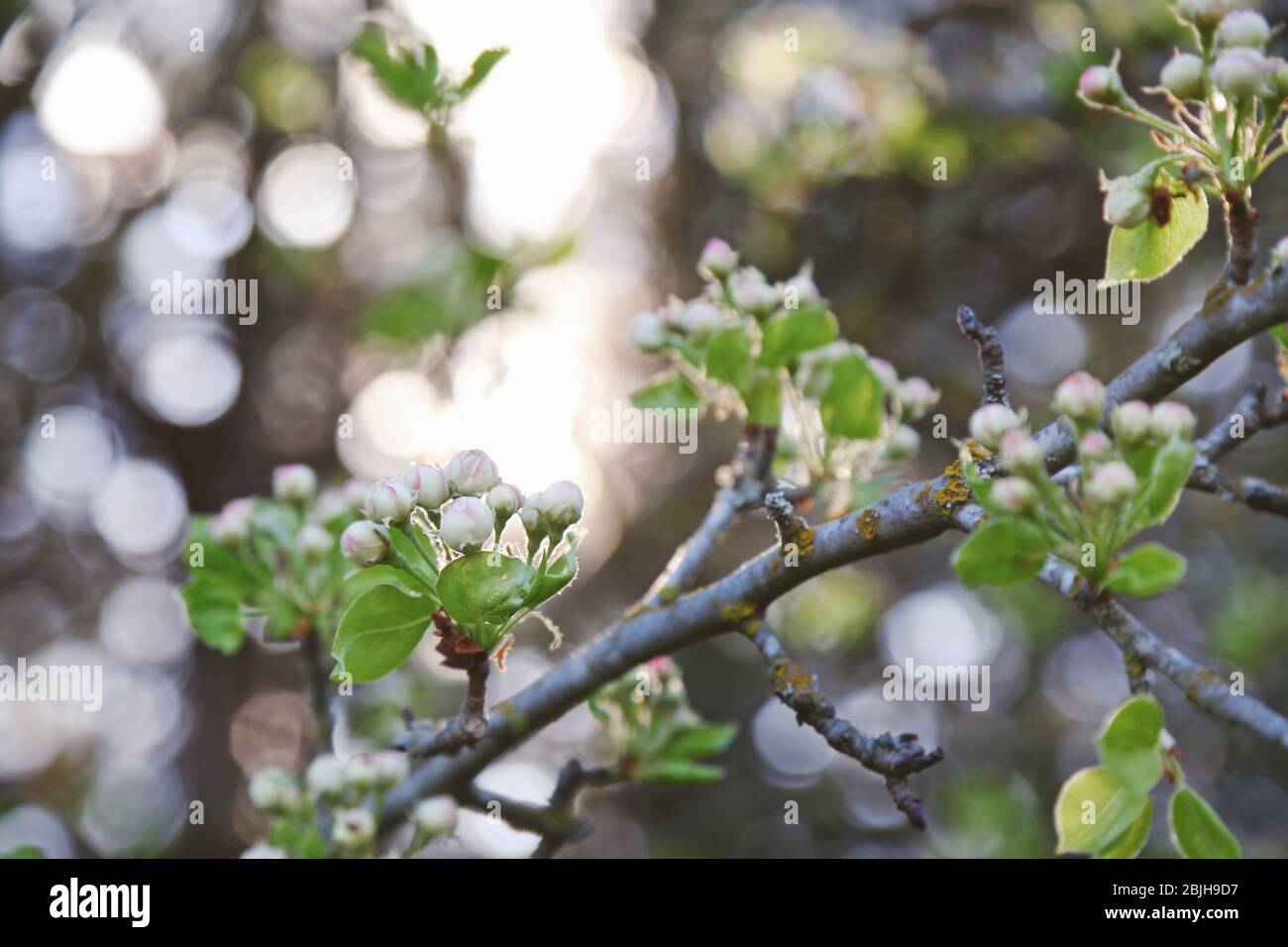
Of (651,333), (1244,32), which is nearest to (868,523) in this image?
(651,333)

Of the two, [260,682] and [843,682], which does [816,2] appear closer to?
[843,682]

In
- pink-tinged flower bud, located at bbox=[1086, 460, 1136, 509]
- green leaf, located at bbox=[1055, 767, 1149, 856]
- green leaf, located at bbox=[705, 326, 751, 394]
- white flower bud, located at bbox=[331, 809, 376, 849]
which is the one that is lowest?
green leaf, located at bbox=[1055, 767, 1149, 856]

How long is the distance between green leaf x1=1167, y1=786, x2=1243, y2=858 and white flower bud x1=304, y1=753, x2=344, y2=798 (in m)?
1.25

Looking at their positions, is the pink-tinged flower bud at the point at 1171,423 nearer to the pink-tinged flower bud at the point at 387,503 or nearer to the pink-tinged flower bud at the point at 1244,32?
the pink-tinged flower bud at the point at 1244,32

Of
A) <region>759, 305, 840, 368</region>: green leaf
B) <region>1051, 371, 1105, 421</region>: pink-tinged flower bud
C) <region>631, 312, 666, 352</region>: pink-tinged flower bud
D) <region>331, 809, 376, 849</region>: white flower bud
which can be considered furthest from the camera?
<region>631, 312, 666, 352</region>: pink-tinged flower bud

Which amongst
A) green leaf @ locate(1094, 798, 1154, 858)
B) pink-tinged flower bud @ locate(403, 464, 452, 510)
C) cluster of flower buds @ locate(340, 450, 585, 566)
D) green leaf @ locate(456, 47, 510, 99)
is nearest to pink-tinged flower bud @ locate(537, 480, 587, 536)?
cluster of flower buds @ locate(340, 450, 585, 566)

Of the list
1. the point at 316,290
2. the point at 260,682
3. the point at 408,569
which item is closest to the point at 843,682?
the point at 260,682

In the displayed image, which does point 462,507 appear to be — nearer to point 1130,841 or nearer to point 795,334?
point 795,334

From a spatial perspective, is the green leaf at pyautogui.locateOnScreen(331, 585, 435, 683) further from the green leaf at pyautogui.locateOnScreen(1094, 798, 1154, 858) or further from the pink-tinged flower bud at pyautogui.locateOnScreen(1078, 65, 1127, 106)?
the pink-tinged flower bud at pyautogui.locateOnScreen(1078, 65, 1127, 106)

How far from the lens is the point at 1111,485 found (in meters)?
1.15

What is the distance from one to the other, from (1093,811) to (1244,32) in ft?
2.97

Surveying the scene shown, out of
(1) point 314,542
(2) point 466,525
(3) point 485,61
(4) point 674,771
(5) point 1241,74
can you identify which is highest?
(3) point 485,61

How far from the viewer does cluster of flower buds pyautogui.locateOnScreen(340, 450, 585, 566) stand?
1287 millimetres

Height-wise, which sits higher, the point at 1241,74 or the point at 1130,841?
the point at 1241,74
